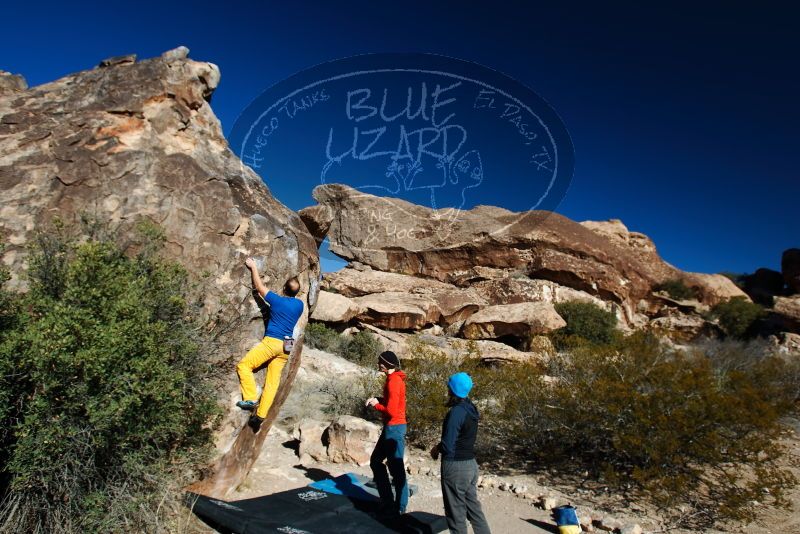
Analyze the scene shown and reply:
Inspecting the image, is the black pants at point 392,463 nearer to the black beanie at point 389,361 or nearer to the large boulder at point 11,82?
the black beanie at point 389,361

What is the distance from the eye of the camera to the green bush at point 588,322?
19.6 meters

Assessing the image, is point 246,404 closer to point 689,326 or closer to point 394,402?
point 394,402

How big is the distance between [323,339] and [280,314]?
411 inches

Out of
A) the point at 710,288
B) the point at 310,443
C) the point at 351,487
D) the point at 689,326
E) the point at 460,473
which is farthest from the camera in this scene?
the point at 710,288

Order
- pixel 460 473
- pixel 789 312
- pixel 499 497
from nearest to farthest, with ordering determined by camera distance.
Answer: pixel 460 473 → pixel 499 497 → pixel 789 312

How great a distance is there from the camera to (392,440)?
459 centimetres

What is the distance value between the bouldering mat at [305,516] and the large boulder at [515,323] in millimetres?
13268

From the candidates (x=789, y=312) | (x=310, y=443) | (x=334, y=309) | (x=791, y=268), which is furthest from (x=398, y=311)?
(x=791, y=268)

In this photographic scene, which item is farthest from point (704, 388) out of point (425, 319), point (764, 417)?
point (425, 319)

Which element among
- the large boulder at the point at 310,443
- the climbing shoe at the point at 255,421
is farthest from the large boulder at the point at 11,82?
the large boulder at the point at 310,443

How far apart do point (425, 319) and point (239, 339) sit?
46.9 ft

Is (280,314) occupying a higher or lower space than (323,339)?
lower

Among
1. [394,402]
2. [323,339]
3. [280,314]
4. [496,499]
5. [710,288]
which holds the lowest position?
[496,499]

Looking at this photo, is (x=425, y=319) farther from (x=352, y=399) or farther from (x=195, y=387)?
(x=195, y=387)
